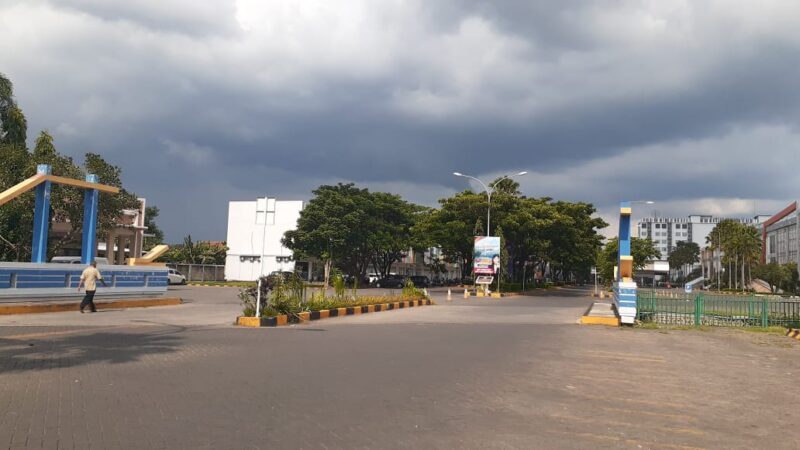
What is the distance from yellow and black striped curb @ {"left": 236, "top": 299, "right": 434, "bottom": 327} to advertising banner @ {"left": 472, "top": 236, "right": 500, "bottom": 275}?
38.7 feet

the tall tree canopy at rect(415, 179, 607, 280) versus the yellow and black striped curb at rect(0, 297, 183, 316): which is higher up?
the tall tree canopy at rect(415, 179, 607, 280)

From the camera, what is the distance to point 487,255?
39.0 m

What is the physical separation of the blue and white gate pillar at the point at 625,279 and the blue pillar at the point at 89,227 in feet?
58.1

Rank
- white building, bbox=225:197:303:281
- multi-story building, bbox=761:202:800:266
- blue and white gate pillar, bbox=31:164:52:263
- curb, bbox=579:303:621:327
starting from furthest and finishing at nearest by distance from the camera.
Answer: multi-story building, bbox=761:202:800:266, white building, bbox=225:197:303:281, blue and white gate pillar, bbox=31:164:52:263, curb, bbox=579:303:621:327

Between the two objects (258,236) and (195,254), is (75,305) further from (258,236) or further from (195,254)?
(195,254)

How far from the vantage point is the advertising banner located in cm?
3872

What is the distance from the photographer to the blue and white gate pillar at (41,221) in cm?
1912

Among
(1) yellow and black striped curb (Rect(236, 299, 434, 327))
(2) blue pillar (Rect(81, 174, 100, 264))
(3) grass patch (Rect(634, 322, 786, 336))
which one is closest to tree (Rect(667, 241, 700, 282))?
(1) yellow and black striped curb (Rect(236, 299, 434, 327))

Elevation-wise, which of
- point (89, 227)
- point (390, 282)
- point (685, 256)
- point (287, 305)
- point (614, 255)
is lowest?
point (390, 282)

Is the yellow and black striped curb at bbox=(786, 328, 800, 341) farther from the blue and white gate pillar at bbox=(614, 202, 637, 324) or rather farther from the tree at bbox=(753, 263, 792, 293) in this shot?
the tree at bbox=(753, 263, 792, 293)

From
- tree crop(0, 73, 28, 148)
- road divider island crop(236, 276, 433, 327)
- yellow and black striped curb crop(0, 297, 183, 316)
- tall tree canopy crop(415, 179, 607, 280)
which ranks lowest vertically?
yellow and black striped curb crop(0, 297, 183, 316)

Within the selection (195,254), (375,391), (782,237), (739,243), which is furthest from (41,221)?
(782,237)

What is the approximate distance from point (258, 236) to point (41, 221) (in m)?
49.1

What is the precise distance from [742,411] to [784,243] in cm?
10601
